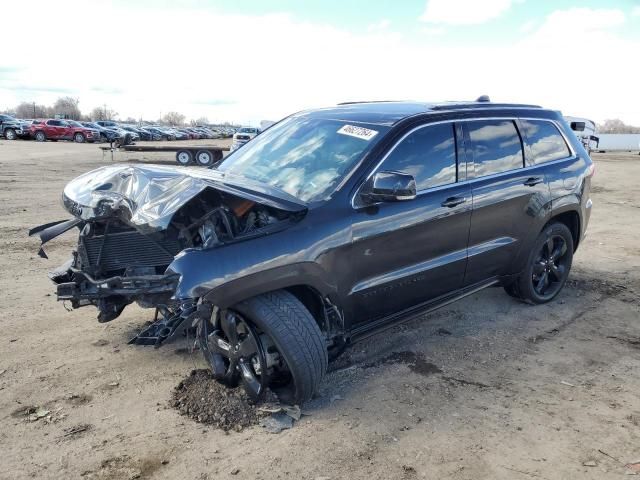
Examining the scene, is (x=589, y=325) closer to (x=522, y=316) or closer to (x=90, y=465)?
(x=522, y=316)

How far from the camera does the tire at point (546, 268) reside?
16.8 ft

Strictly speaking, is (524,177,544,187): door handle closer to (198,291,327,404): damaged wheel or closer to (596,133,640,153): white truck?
(198,291,327,404): damaged wheel

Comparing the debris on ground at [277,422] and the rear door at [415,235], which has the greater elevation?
the rear door at [415,235]

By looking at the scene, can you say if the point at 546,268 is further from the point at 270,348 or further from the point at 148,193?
the point at 148,193

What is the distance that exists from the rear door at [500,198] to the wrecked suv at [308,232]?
17 millimetres

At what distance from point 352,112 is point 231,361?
2189 millimetres

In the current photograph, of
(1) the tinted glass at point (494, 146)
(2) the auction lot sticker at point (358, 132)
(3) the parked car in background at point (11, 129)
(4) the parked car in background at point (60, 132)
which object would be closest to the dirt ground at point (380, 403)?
(1) the tinted glass at point (494, 146)

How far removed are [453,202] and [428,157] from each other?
404 millimetres

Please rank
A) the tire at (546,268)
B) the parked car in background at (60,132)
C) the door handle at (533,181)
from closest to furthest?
the door handle at (533,181) → the tire at (546,268) → the parked car in background at (60,132)

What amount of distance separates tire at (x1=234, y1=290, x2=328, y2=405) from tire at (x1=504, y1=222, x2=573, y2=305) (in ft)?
8.69

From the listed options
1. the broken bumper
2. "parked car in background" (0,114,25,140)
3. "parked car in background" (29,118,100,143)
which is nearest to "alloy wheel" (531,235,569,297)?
the broken bumper

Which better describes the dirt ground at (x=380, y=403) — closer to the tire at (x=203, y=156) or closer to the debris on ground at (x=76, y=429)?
the debris on ground at (x=76, y=429)

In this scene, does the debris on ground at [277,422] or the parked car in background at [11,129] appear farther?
the parked car in background at [11,129]

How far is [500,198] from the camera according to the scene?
4.48 metres
